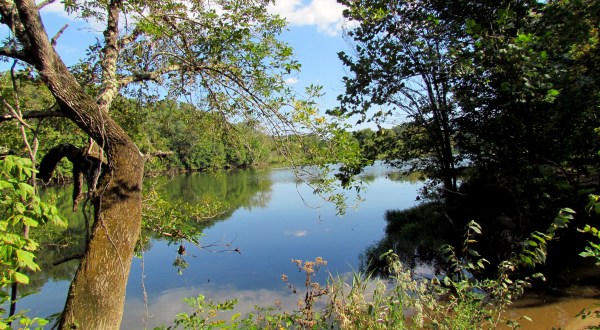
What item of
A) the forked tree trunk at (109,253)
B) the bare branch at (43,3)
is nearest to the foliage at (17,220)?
the forked tree trunk at (109,253)

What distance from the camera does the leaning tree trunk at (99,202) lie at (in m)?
2.42

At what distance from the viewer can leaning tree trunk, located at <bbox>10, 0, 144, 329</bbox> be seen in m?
2.42

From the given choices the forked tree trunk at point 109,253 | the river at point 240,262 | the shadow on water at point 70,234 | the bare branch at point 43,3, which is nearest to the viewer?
the forked tree trunk at point 109,253

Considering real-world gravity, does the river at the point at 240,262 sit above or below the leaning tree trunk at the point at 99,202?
below

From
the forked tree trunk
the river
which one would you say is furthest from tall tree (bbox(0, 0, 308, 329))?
the river

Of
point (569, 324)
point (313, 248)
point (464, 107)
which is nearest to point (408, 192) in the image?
point (313, 248)

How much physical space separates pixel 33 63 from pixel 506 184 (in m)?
9.14

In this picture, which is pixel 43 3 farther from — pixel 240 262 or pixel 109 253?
pixel 240 262

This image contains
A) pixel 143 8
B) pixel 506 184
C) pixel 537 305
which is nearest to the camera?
pixel 143 8

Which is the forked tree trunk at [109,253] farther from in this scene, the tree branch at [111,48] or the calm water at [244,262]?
the calm water at [244,262]

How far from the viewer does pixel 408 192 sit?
2364cm

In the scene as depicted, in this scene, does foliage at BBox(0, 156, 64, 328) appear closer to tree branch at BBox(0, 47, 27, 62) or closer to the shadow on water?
the shadow on water

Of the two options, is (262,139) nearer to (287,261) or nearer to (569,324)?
(569,324)

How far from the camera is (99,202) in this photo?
2682 mm
